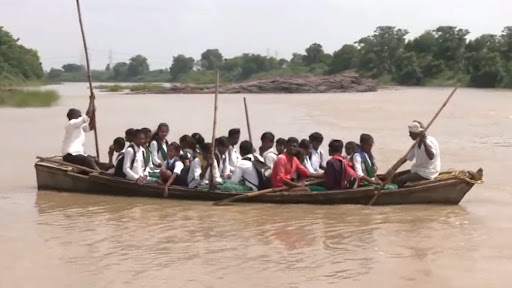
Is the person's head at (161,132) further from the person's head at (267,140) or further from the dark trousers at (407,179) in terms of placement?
the dark trousers at (407,179)

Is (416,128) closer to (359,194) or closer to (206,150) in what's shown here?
(359,194)

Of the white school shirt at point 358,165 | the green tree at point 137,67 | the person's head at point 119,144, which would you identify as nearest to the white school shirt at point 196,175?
the person's head at point 119,144

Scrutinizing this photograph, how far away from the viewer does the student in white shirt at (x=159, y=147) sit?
30.2ft

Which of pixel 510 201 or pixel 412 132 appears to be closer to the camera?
pixel 412 132

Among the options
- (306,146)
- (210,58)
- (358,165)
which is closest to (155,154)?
(306,146)

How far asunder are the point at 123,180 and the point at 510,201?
4.69 metres

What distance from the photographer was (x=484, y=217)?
320 inches

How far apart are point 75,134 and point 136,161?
3.51ft

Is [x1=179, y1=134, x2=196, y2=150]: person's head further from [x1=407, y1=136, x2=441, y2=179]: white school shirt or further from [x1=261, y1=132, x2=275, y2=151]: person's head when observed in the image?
[x1=407, y1=136, x2=441, y2=179]: white school shirt

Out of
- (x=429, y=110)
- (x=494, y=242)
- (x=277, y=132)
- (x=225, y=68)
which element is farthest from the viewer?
(x=225, y=68)

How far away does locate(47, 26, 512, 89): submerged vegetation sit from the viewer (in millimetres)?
43438

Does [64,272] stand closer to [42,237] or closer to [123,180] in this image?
[42,237]

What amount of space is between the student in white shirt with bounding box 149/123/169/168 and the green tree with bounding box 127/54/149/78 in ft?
299

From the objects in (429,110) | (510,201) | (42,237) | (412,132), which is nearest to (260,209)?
(412,132)
